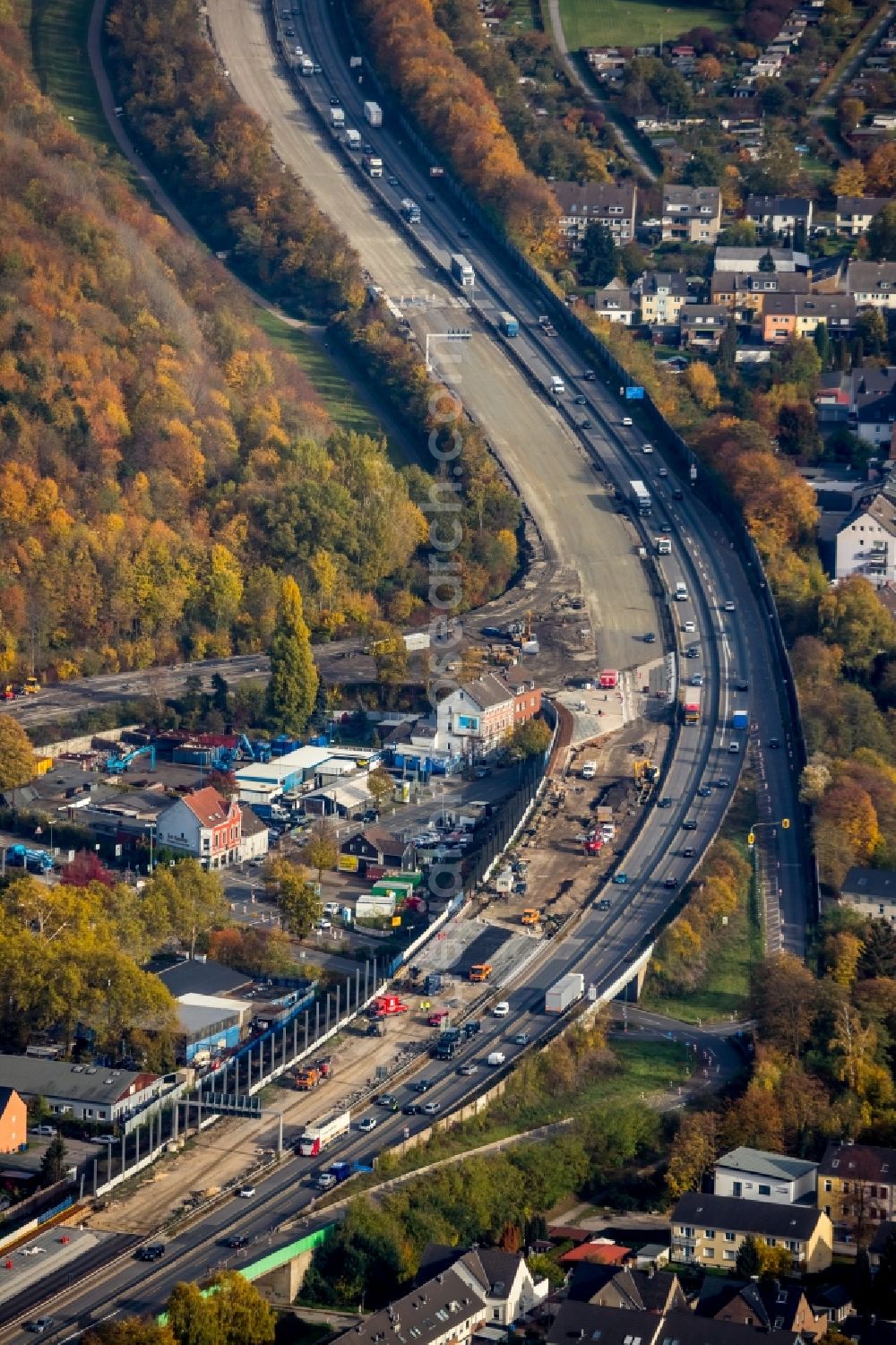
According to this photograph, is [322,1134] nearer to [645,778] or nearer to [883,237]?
[645,778]

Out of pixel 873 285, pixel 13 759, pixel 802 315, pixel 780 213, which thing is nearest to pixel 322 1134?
pixel 13 759

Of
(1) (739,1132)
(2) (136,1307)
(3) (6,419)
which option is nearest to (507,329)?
(3) (6,419)

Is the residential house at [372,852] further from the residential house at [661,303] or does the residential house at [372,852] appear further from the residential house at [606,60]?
the residential house at [606,60]

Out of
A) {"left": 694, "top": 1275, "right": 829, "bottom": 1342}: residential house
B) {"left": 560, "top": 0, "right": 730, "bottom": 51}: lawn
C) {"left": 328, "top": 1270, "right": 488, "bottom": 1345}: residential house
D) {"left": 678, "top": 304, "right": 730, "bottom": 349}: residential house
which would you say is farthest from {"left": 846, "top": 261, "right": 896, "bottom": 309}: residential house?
{"left": 328, "top": 1270, "right": 488, "bottom": 1345}: residential house

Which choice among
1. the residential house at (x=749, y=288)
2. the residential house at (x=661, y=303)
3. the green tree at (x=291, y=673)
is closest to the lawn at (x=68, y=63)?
the residential house at (x=661, y=303)

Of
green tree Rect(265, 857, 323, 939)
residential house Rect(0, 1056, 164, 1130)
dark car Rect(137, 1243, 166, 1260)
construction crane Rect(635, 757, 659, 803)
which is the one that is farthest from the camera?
construction crane Rect(635, 757, 659, 803)

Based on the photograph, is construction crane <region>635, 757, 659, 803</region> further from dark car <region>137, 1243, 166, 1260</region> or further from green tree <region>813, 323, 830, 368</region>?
green tree <region>813, 323, 830, 368</region>

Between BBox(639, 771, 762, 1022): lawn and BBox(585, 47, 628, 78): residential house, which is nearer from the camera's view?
BBox(639, 771, 762, 1022): lawn
